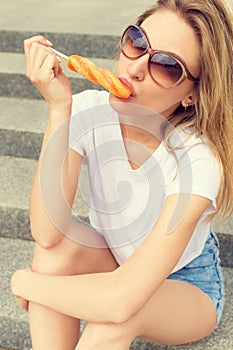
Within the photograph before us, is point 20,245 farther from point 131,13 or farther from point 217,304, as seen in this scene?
point 131,13

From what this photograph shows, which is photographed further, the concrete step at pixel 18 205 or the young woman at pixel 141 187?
the concrete step at pixel 18 205

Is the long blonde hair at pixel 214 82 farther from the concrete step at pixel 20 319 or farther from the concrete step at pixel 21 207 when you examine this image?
the concrete step at pixel 21 207

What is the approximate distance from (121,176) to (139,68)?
367 millimetres

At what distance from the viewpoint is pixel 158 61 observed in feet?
4.95

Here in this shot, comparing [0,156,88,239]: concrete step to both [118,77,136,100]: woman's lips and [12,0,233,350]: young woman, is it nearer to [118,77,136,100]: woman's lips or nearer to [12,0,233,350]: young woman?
[12,0,233,350]: young woman

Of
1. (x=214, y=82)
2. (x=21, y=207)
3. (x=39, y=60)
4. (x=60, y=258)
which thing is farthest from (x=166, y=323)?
(x=21, y=207)

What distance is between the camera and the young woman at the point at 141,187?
60.3 inches

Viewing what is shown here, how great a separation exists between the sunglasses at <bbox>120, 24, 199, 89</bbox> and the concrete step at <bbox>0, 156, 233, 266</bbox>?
0.96 m

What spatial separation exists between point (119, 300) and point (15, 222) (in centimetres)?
112

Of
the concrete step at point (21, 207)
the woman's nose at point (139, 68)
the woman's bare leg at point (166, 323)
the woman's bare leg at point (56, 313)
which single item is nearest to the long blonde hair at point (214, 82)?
the woman's nose at point (139, 68)

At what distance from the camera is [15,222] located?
2.55 meters

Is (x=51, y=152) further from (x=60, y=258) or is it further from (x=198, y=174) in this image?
(x=198, y=174)

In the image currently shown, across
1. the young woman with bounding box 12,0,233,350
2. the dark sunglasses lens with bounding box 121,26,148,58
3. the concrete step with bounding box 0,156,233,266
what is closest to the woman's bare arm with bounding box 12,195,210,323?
the young woman with bounding box 12,0,233,350

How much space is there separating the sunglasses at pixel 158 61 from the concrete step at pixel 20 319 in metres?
0.87
